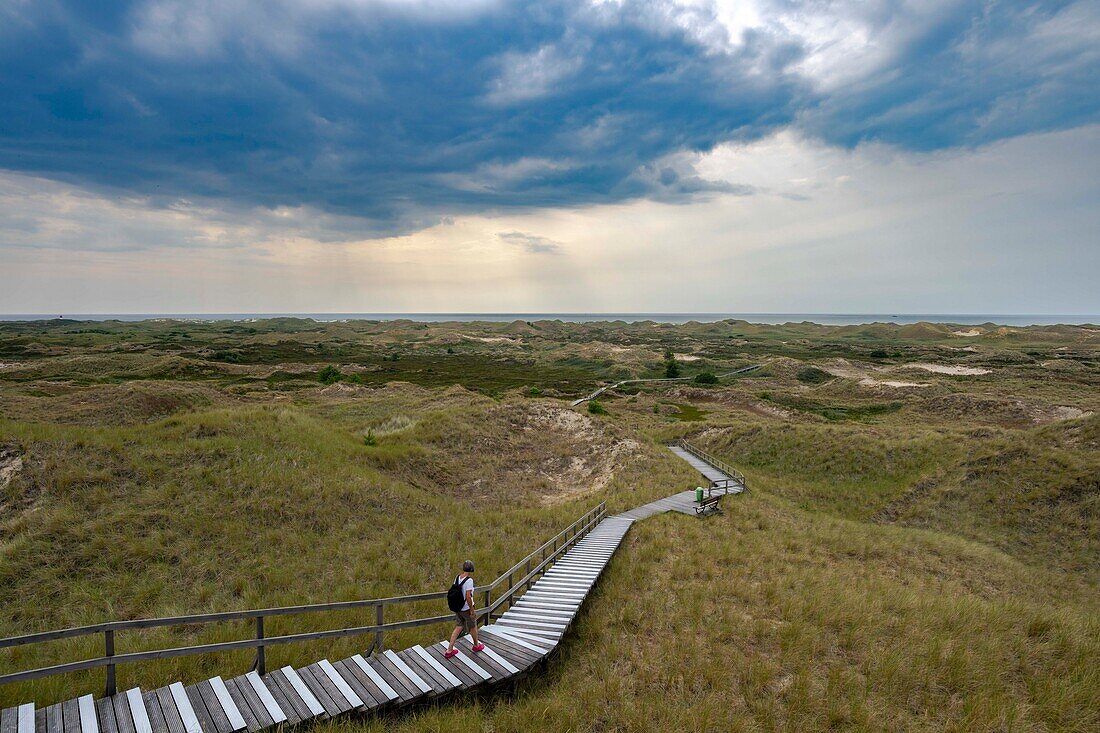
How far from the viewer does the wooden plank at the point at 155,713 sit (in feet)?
19.0

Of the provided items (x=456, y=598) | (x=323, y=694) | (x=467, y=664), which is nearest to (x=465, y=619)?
(x=456, y=598)

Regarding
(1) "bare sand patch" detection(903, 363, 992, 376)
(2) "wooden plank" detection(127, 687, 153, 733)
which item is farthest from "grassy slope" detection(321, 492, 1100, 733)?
(1) "bare sand patch" detection(903, 363, 992, 376)

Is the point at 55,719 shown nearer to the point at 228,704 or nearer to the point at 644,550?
the point at 228,704

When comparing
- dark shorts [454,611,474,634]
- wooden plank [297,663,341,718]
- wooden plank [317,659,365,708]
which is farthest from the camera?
dark shorts [454,611,474,634]

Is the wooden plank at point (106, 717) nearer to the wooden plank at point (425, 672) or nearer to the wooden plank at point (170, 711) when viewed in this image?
the wooden plank at point (170, 711)

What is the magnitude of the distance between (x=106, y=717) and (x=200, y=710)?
3.30ft

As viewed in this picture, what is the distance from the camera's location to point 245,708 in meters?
6.39

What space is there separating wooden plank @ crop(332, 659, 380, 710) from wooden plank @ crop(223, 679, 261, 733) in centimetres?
121

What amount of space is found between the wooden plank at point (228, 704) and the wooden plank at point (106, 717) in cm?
104

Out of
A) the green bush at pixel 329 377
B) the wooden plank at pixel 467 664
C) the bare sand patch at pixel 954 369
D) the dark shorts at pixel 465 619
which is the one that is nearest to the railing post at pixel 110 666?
the wooden plank at pixel 467 664

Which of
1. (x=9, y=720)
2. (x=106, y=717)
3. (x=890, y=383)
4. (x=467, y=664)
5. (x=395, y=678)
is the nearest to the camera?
(x=9, y=720)

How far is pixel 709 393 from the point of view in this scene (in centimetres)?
7125

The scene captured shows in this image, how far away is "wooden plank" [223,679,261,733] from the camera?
6.10 m

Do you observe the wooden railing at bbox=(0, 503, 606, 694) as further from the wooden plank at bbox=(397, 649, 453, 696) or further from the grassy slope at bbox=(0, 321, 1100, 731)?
the grassy slope at bbox=(0, 321, 1100, 731)
